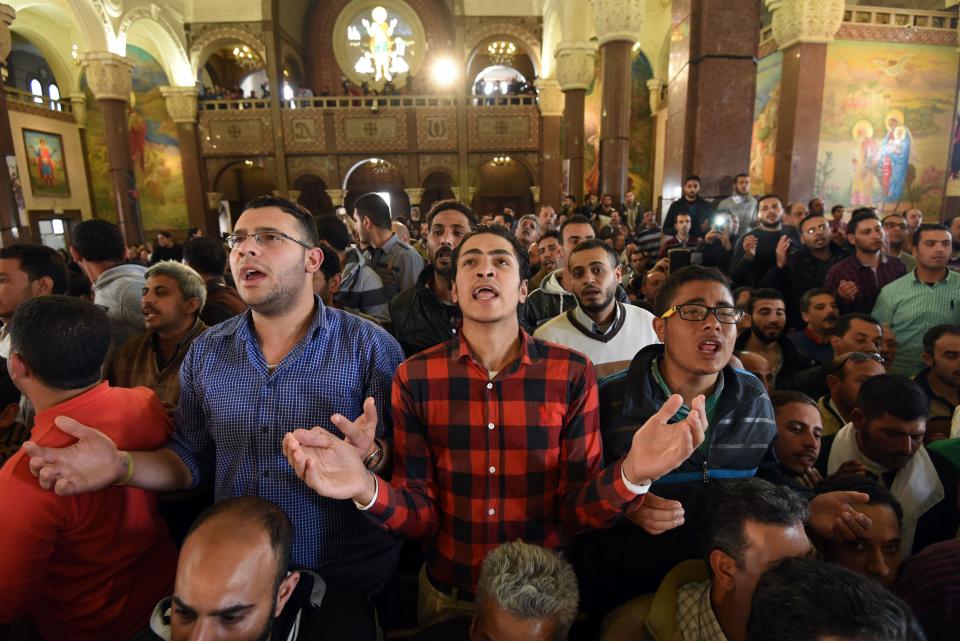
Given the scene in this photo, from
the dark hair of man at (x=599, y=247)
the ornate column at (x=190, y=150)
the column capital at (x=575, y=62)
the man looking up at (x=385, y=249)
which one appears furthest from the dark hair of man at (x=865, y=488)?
the ornate column at (x=190, y=150)

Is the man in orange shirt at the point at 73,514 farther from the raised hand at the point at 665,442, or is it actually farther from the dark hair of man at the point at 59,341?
the raised hand at the point at 665,442

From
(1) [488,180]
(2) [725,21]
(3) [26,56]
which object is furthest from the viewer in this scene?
(1) [488,180]

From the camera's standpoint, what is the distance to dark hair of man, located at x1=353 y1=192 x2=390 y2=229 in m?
3.96

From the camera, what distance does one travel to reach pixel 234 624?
4.28 feet

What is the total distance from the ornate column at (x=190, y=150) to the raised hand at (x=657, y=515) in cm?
1902

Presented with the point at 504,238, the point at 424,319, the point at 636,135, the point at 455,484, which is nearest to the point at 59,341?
the point at 455,484

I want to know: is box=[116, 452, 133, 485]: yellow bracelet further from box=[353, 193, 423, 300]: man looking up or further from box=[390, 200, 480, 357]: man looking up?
box=[353, 193, 423, 300]: man looking up

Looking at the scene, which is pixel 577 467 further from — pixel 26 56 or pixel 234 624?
pixel 26 56

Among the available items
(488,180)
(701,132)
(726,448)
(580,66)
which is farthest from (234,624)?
(488,180)

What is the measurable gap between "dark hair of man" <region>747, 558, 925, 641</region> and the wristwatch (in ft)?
3.71

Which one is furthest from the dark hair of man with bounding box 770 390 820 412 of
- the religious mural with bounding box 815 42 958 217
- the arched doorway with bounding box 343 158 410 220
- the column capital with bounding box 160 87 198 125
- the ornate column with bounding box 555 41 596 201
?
the arched doorway with bounding box 343 158 410 220

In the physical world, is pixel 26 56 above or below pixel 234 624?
above

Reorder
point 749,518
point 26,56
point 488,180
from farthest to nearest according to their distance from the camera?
point 488,180 → point 26,56 → point 749,518

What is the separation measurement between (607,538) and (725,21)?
531 centimetres
